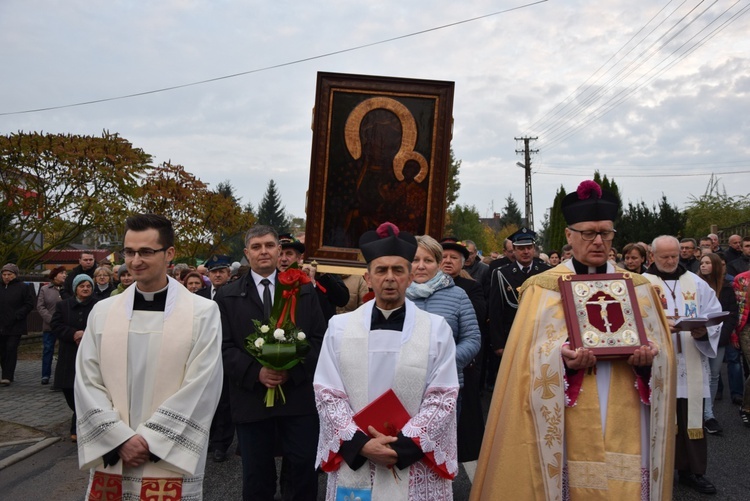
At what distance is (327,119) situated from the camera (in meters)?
6.93

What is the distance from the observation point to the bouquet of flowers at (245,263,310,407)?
414 cm

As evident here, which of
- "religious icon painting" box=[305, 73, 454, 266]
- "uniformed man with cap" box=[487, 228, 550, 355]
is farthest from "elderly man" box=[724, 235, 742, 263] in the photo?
"religious icon painting" box=[305, 73, 454, 266]

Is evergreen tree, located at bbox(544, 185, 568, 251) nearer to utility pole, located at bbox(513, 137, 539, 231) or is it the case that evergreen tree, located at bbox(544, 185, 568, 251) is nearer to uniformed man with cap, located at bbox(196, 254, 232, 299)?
utility pole, located at bbox(513, 137, 539, 231)

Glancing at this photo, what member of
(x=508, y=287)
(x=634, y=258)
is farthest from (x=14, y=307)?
(x=634, y=258)

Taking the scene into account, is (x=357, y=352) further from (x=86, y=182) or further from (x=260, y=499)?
(x=86, y=182)

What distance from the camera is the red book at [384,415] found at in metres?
3.27

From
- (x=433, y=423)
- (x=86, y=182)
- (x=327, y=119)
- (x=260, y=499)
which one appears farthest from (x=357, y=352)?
(x=86, y=182)

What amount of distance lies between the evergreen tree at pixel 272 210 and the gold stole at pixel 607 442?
68836 millimetres

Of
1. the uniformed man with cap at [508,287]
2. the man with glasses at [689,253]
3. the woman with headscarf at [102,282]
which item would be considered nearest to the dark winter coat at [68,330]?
the woman with headscarf at [102,282]

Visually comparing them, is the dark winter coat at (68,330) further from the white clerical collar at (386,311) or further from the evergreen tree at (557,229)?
the evergreen tree at (557,229)

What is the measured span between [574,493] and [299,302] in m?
2.15

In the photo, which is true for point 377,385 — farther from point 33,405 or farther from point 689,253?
point 33,405

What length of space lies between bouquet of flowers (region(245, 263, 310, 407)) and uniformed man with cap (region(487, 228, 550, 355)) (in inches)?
145

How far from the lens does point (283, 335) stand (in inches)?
162
